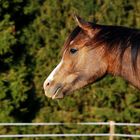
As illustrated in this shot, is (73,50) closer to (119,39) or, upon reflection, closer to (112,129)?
(119,39)

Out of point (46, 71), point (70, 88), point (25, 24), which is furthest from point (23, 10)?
point (70, 88)

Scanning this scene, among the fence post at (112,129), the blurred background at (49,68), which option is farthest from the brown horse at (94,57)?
the blurred background at (49,68)

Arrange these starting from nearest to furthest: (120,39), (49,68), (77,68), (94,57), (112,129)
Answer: (120,39) < (94,57) < (77,68) < (112,129) < (49,68)

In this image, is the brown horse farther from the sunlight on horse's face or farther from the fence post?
the fence post

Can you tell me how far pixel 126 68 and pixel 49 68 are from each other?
11.2ft

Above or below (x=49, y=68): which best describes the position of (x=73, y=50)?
above

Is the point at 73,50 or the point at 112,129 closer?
the point at 73,50

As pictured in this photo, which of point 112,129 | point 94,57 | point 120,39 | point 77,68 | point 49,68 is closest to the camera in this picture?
point 120,39

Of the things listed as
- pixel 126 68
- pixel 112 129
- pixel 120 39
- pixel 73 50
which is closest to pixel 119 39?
pixel 120 39

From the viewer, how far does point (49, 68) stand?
8906 millimetres

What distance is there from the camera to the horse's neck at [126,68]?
551 centimetres

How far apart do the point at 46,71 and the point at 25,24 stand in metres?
0.74

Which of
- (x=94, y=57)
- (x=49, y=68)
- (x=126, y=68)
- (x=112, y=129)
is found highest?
(x=94, y=57)

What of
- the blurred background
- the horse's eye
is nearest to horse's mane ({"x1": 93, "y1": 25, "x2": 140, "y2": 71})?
the horse's eye
